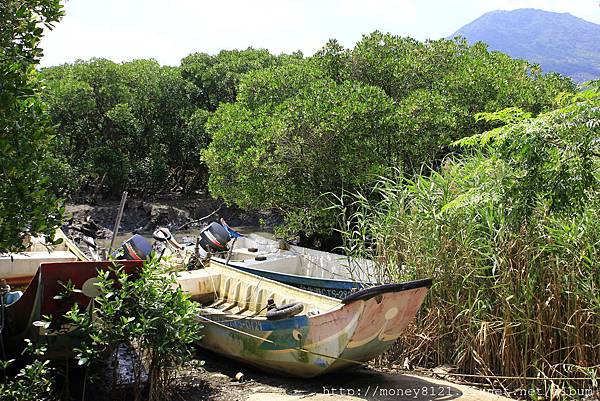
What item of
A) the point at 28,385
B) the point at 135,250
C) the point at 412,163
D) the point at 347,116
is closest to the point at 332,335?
the point at 28,385

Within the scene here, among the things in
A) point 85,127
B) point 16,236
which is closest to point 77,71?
point 85,127

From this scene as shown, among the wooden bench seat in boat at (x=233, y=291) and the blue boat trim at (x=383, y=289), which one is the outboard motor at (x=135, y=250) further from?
the blue boat trim at (x=383, y=289)

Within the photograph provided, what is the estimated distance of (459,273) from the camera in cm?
684

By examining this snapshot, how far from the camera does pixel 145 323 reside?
5.93m

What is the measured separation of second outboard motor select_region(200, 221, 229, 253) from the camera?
36.1 feet

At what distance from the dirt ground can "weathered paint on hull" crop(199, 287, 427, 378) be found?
0.63 ft

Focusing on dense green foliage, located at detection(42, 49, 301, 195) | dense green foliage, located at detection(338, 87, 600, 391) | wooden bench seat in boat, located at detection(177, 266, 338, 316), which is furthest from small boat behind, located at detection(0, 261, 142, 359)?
dense green foliage, located at detection(42, 49, 301, 195)

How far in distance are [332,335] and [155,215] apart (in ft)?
55.0

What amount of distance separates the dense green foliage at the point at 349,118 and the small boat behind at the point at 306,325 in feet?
12.8

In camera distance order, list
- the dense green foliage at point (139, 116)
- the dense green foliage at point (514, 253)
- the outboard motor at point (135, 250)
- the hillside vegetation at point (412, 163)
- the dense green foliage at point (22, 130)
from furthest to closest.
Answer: the dense green foliage at point (139, 116) < the outboard motor at point (135, 250) < the hillside vegetation at point (412, 163) < the dense green foliage at point (514, 253) < the dense green foliage at point (22, 130)

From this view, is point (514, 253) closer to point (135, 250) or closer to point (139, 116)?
point (135, 250)

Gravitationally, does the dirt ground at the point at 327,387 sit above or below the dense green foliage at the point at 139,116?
below

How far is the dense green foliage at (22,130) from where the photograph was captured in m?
4.39

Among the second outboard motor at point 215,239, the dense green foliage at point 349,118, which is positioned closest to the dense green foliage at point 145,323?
the second outboard motor at point 215,239
